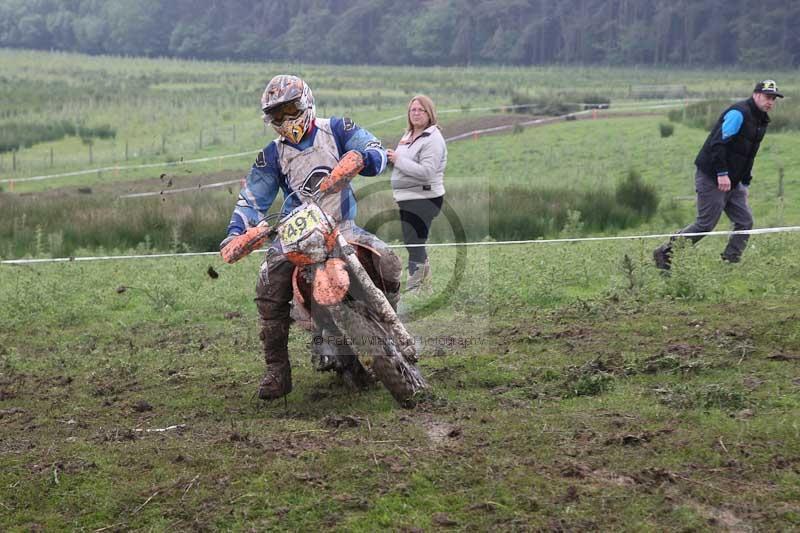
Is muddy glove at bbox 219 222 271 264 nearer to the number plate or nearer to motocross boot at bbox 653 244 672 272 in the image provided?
the number plate

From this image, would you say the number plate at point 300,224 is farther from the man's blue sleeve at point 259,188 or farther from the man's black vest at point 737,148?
the man's black vest at point 737,148

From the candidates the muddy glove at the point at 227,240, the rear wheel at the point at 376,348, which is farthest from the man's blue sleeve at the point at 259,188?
the rear wheel at the point at 376,348

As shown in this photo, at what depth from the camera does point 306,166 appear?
726 centimetres

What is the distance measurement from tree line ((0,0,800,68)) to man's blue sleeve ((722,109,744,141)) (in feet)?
191

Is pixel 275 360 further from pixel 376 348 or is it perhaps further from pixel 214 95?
pixel 214 95

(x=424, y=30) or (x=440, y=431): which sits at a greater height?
(x=424, y=30)

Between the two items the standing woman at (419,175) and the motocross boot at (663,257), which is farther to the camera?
the motocross boot at (663,257)

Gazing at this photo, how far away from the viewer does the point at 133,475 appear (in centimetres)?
560

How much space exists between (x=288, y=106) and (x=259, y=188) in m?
0.64

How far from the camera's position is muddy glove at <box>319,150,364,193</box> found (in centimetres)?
686

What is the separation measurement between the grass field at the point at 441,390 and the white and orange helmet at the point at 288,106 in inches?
44.0

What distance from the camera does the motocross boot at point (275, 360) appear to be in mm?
7359

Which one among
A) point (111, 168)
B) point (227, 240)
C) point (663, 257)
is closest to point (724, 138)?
point (663, 257)

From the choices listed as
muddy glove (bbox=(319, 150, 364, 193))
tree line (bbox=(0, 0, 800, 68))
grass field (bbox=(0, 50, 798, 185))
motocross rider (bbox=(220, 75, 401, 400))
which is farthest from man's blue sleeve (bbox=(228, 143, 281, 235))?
tree line (bbox=(0, 0, 800, 68))
